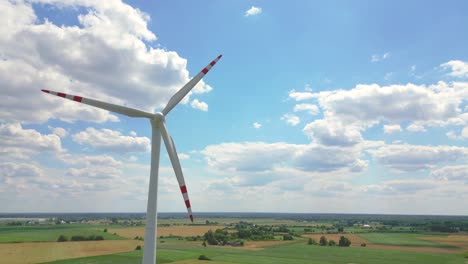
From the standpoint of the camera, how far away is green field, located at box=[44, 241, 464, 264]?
7512 cm

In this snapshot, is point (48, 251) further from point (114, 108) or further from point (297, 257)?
point (114, 108)

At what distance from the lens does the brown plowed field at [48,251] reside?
2805 inches

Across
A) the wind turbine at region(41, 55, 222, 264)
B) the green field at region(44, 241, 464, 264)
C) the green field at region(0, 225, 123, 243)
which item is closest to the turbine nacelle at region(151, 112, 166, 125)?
the wind turbine at region(41, 55, 222, 264)

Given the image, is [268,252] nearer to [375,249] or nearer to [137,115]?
[375,249]

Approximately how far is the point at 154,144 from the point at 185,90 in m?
6.13

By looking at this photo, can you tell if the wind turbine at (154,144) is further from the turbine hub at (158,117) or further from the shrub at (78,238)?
the shrub at (78,238)

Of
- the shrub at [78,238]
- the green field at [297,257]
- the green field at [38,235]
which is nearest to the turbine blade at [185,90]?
the green field at [297,257]

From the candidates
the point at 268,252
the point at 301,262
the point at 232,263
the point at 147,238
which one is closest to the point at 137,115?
the point at 147,238

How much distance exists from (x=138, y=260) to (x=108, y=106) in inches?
2136

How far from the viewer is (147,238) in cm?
2717

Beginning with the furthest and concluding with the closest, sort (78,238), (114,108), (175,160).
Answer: (78,238), (175,160), (114,108)

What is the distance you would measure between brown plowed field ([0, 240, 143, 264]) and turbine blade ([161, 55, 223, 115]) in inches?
2096

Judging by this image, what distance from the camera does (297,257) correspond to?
273 feet

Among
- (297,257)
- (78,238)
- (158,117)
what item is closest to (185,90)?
(158,117)
